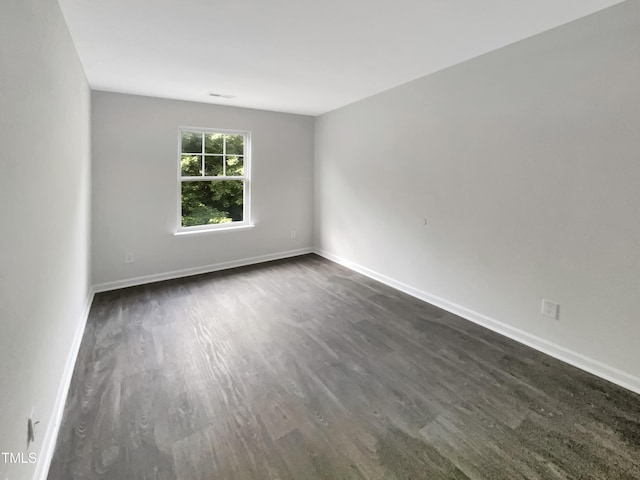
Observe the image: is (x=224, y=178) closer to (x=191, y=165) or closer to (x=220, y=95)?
(x=191, y=165)

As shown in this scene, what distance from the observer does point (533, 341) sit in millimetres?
2508

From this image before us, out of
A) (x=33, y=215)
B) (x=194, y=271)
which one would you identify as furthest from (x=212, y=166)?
(x=33, y=215)

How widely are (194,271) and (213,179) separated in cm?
133

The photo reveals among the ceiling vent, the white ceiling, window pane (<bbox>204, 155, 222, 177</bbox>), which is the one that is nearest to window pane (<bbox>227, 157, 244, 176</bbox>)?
window pane (<bbox>204, 155, 222, 177</bbox>)

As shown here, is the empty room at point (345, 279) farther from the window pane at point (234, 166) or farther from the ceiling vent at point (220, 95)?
the window pane at point (234, 166)

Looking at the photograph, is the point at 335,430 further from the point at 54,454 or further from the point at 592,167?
the point at 592,167

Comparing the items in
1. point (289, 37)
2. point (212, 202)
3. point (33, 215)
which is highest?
point (289, 37)

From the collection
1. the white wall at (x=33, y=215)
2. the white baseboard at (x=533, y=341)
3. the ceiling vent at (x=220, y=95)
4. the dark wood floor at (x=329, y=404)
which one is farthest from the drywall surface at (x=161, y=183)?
the white baseboard at (x=533, y=341)

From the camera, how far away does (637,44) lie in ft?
6.13

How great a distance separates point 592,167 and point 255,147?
3.89 metres

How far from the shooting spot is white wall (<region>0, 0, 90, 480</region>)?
1061 mm

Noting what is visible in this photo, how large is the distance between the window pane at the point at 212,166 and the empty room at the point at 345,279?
0.38m

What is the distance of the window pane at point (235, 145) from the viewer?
452 cm

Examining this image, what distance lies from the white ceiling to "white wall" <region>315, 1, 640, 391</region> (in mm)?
257
